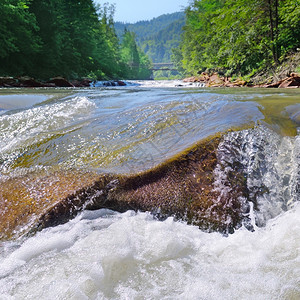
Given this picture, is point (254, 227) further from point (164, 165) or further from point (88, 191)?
point (88, 191)

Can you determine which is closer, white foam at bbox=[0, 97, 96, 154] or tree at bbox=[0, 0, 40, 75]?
white foam at bbox=[0, 97, 96, 154]

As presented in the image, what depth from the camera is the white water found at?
1.22m

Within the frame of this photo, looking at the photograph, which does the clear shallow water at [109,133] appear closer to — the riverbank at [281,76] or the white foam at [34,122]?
the white foam at [34,122]

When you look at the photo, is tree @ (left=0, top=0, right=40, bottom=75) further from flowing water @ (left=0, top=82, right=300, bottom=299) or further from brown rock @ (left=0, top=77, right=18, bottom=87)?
flowing water @ (left=0, top=82, right=300, bottom=299)

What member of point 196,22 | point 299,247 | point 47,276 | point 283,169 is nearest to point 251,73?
point 283,169

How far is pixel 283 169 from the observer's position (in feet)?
7.05

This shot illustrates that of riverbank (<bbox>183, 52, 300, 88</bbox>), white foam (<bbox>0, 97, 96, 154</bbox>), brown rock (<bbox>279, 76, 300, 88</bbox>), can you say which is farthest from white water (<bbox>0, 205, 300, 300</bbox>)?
riverbank (<bbox>183, 52, 300, 88</bbox>)

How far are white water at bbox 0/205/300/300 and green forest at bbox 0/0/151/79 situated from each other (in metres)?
15.2

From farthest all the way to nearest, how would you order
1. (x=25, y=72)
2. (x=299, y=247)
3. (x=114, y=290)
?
(x=25, y=72) → (x=299, y=247) → (x=114, y=290)

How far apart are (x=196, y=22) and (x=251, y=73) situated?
63.2 ft

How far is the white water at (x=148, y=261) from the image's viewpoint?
122 cm

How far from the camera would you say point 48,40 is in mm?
17828

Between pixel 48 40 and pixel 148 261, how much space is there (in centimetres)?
2037

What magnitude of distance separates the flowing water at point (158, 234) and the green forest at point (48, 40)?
14.1m
